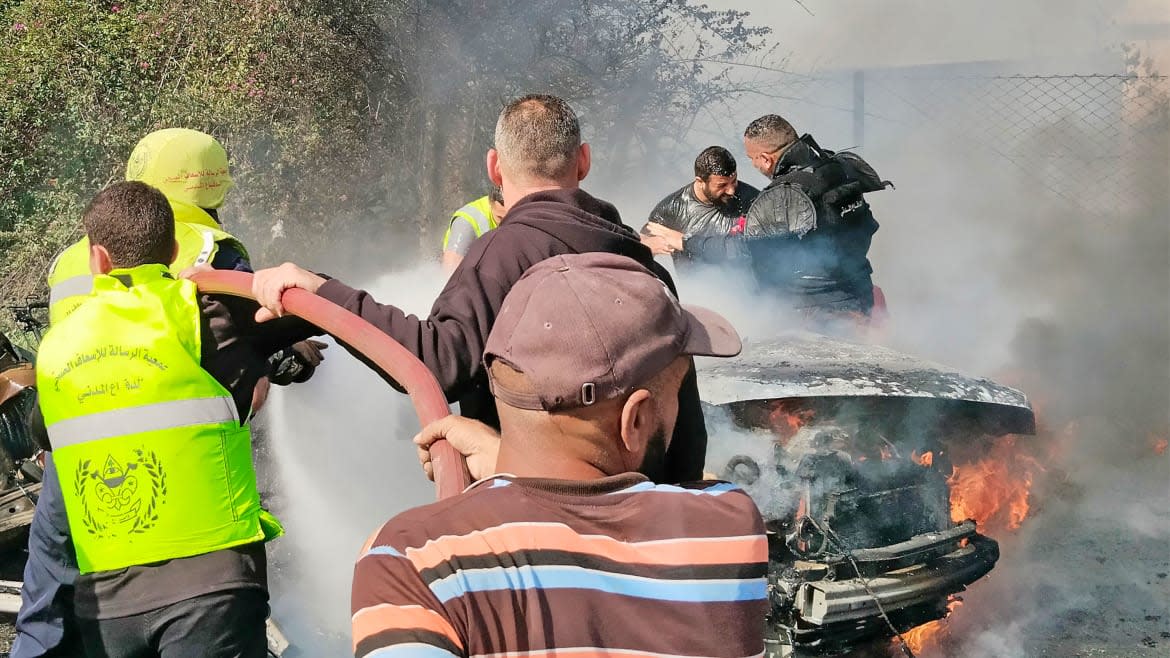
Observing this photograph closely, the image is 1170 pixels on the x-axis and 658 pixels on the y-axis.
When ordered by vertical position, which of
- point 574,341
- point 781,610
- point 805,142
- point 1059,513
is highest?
point 805,142

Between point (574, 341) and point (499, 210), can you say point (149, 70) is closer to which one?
point (499, 210)

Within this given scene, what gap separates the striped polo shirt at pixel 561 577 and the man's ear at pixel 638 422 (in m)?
0.08

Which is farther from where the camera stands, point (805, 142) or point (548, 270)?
point (805, 142)

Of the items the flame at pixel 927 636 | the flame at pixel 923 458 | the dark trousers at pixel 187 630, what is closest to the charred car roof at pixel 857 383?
the flame at pixel 923 458

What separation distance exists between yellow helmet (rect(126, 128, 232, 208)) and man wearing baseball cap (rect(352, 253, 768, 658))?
2.50 meters

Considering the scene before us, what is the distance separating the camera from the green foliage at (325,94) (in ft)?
33.0

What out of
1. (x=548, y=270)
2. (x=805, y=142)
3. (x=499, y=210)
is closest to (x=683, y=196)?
(x=805, y=142)

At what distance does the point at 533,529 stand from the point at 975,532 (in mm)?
3709

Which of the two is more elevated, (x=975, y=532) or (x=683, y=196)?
(x=683, y=196)

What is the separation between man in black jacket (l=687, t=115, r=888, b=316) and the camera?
5695 millimetres

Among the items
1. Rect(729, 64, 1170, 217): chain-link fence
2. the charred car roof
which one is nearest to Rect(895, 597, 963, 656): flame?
the charred car roof

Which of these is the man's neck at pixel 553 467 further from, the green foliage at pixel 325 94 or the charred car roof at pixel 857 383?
the green foliage at pixel 325 94

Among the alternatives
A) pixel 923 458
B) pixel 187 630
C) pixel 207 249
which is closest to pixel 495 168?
pixel 207 249

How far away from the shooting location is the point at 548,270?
155 cm
